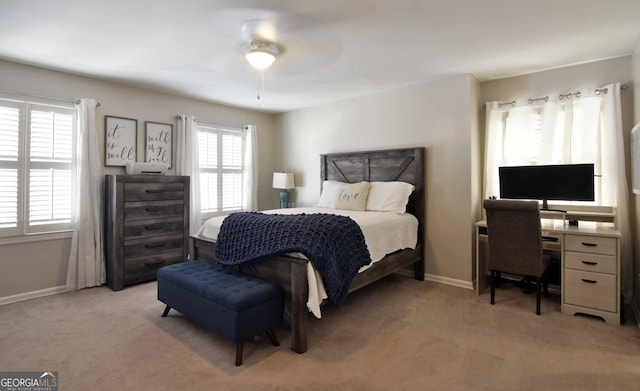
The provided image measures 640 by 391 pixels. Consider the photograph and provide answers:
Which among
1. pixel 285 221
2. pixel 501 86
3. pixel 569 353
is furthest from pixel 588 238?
pixel 285 221

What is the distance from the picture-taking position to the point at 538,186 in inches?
130

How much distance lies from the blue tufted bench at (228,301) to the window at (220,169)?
2223 millimetres

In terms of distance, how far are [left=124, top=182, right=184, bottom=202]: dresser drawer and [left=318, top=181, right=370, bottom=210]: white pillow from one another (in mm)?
1829

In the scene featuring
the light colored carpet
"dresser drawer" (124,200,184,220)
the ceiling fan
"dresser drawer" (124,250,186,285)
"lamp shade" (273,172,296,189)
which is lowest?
the light colored carpet

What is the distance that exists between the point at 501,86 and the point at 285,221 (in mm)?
3018

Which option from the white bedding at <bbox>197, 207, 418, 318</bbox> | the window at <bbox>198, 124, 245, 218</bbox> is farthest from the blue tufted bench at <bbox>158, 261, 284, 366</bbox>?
the window at <bbox>198, 124, 245, 218</bbox>

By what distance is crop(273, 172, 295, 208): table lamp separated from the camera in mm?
5168

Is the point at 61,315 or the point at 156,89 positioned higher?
the point at 156,89

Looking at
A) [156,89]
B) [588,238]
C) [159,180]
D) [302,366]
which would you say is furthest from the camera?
[156,89]

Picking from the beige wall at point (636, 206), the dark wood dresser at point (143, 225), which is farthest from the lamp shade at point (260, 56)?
the beige wall at point (636, 206)

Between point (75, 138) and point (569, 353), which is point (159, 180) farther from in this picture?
point (569, 353)

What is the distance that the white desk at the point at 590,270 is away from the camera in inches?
104

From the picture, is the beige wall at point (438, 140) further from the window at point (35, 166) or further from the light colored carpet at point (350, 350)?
the window at point (35, 166)

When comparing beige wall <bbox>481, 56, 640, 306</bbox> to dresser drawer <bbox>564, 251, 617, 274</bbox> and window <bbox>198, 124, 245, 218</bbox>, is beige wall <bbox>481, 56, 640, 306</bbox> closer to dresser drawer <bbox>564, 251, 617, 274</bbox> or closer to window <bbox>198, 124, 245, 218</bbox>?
dresser drawer <bbox>564, 251, 617, 274</bbox>
